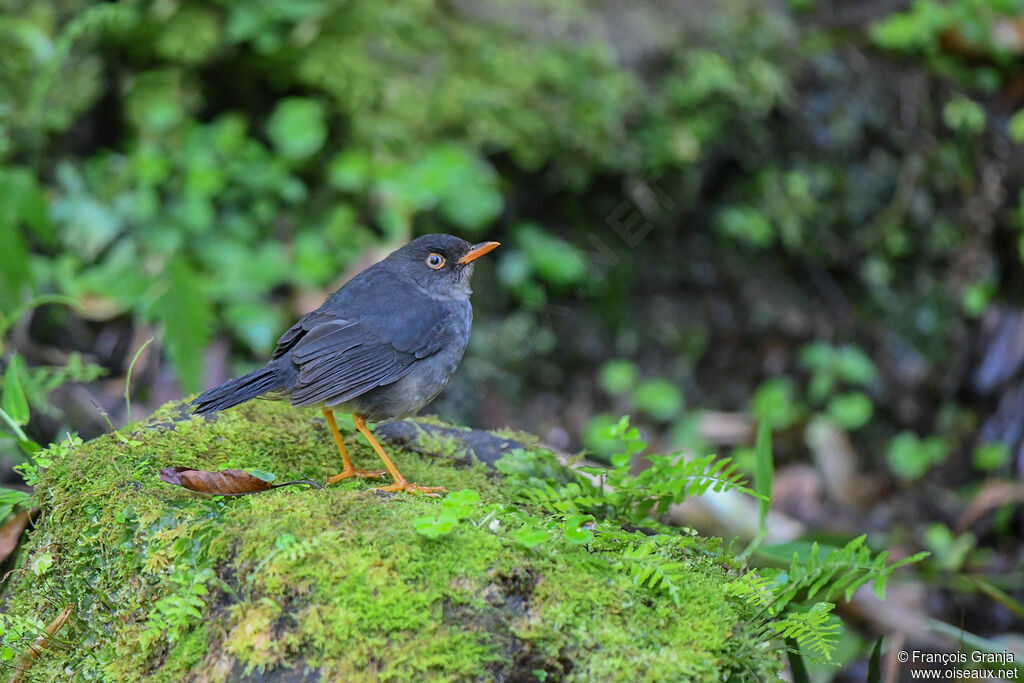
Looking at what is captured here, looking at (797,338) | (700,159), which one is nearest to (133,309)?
(700,159)

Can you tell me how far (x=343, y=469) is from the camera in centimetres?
326

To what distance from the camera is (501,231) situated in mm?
6180

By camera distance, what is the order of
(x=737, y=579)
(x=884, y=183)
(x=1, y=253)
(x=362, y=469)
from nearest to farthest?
(x=737, y=579) < (x=362, y=469) < (x=1, y=253) < (x=884, y=183)

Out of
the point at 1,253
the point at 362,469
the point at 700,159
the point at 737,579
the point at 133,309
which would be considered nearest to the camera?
the point at 737,579

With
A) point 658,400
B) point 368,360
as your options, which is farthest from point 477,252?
point 658,400

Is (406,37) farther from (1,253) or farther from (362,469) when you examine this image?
(362,469)

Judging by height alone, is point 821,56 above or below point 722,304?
above

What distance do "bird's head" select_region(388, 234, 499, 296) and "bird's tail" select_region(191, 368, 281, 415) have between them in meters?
0.86

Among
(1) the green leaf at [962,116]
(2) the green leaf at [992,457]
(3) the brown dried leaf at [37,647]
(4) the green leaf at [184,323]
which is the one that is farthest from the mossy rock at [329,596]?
(1) the green leaf at [962,116]

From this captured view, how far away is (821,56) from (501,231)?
A: 325 cm

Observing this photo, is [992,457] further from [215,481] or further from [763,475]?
[215,481]

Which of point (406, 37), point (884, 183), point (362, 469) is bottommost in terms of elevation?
point (884, 183)

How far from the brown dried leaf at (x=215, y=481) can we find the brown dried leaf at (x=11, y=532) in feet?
2.48

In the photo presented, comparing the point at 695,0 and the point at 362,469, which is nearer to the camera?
the point at 362,469
